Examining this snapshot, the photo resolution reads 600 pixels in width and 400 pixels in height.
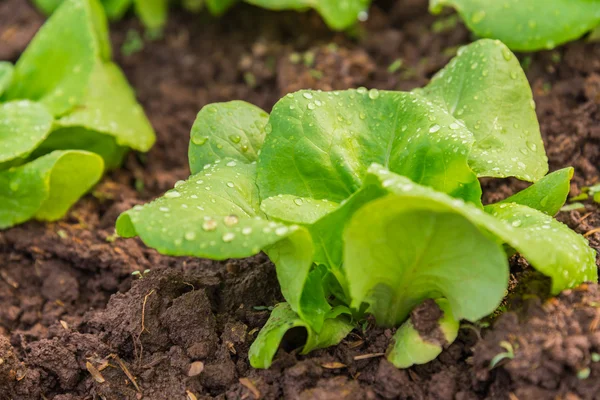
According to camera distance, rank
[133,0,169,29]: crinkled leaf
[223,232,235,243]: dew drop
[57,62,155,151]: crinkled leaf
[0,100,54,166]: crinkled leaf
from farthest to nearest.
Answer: [133,0,169,29]: crinkled leaf
[57,62,155,151]: crinkled leaf
[0,100,54,166]: crinkled leaf
[223,232,235,243]: dew drop

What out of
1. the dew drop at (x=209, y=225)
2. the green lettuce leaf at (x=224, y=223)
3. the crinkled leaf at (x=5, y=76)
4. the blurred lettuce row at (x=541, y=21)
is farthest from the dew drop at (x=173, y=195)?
the blurred lettuce row at (x=541, y=21)

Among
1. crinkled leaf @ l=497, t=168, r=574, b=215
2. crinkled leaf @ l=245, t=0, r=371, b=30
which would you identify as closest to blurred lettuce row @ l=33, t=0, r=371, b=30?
crinkled leaf @ l=245, t=0, r=371, b=30

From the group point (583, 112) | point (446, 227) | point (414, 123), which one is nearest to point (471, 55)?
point (414, 123)

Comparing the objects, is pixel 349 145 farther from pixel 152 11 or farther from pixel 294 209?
pixel 152 11

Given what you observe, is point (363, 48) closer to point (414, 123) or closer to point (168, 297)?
point (414, 123)

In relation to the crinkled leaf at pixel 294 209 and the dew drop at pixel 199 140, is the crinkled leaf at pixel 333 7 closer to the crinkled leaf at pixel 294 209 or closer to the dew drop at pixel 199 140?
the dew drop at pixel 199 140

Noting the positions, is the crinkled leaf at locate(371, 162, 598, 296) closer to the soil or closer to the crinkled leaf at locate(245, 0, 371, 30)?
the soil

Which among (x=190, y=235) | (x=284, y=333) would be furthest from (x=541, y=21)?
(x=190, y=235)

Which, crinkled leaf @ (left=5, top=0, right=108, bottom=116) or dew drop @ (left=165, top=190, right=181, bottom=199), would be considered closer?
dew drop @ (left=165, top=190, right=181, bottom=199)
